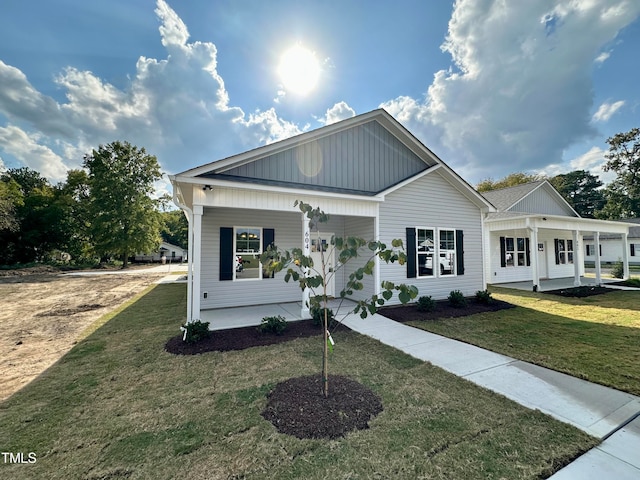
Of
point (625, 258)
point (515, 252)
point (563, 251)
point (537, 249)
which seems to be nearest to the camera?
point (537, 249)

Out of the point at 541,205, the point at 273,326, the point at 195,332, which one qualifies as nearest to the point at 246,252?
the point at 273,326

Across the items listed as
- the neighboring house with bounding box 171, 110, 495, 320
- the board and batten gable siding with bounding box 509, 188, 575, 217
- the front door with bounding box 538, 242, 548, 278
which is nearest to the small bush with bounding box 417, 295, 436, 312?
the neighboring house with bounding box 171, 110, 495, 320

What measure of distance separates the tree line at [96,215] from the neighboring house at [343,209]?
22.5 meters

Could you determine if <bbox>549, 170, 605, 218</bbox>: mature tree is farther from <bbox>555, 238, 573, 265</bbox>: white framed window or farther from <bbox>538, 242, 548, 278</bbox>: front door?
<bbox>538, 242, 548, 278</bbox>: front door

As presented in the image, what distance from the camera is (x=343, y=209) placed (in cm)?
766

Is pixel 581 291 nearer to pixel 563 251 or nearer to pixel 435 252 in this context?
pixel 563 251

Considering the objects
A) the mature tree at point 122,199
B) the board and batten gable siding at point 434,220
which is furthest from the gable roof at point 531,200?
the mature tree at point 122,199

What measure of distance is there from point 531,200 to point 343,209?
14508 mm

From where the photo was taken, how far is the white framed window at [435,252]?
355 inches

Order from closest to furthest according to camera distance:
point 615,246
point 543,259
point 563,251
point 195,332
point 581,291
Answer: point 195,332
point 581,291
point 543,259
point 563,251
point 615,246

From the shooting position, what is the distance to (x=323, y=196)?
726 cm

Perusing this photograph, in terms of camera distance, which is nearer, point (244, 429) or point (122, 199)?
point (244, 429)

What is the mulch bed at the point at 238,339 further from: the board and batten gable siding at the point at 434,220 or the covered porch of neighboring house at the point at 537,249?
the covered porch of neighboring house at the point at 537,249

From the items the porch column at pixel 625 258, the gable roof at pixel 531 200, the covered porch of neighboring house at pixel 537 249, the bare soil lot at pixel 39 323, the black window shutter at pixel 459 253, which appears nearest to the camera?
the bare soil lot at pixel 39 323
